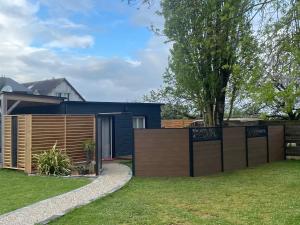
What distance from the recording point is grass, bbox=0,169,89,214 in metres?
8.51

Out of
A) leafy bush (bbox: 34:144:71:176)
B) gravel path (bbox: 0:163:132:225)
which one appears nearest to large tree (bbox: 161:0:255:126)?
gravel path (bbox: 0:163:132:225)

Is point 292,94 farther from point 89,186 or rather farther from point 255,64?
point 89,186

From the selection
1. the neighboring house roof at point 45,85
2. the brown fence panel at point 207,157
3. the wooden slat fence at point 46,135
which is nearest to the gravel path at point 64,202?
the brown fence panel at point 207,157

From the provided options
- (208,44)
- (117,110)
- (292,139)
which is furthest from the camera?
(117,110)

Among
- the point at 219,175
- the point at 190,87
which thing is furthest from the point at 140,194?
the point at 190,87

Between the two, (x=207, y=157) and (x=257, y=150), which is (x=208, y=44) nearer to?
(x=207, y=157)

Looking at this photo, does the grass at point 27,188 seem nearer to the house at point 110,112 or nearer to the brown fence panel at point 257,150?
the house at point 110,112

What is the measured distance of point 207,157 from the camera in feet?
42.4

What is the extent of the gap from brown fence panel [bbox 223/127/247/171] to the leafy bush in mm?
5413

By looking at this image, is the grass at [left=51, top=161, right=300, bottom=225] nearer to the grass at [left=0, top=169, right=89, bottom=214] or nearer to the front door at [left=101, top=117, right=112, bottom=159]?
the grass at [left=0, top=169, right=89, bottom=214]

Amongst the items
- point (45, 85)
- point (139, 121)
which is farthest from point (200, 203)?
point (45, 85)

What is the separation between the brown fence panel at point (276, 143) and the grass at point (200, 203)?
4.92 m

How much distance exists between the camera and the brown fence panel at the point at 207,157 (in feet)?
41.0

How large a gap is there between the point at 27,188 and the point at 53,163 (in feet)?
9.23
